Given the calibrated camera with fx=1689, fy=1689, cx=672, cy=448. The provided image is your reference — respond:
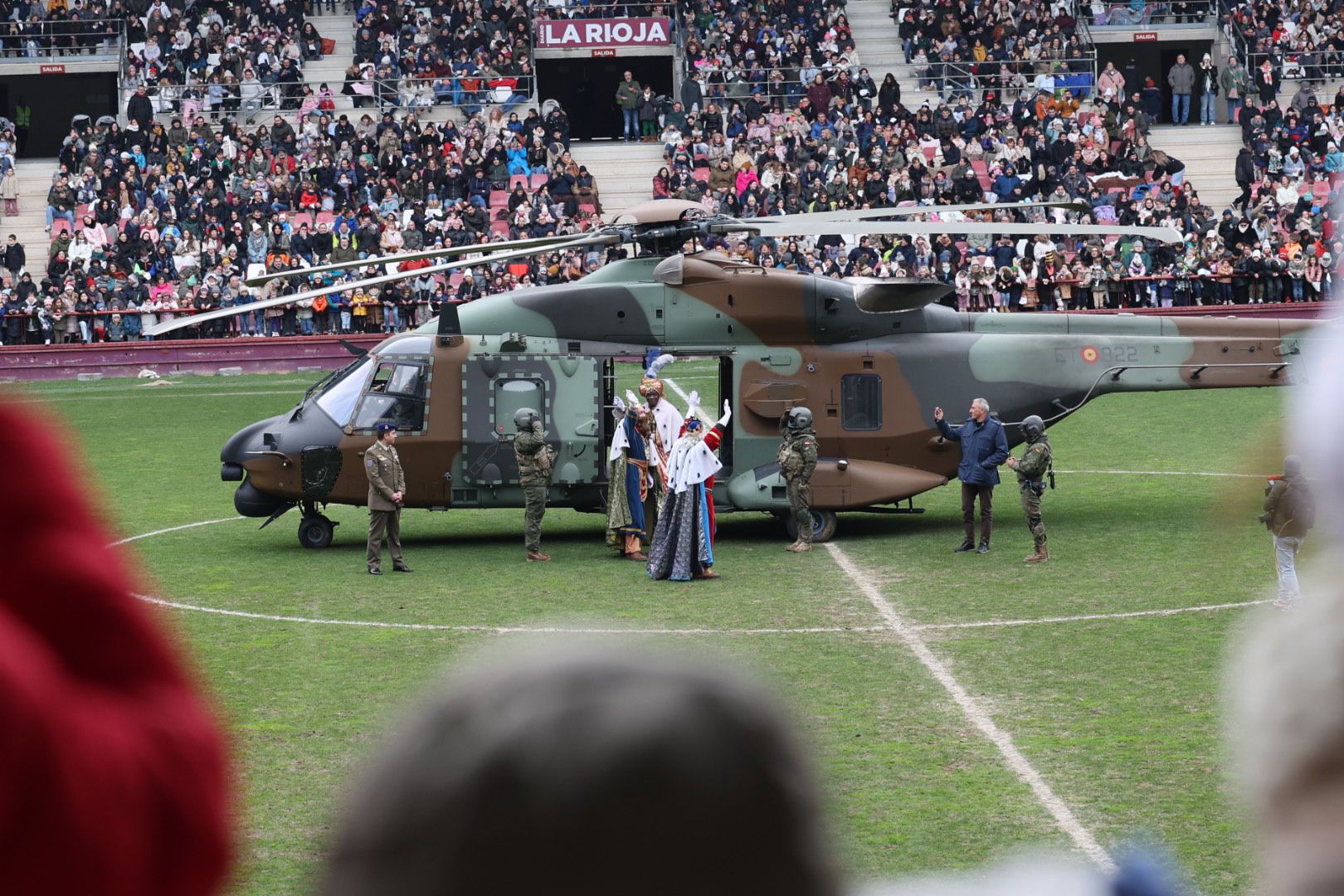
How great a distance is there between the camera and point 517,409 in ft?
56.9

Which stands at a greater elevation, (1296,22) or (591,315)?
(1296,22)

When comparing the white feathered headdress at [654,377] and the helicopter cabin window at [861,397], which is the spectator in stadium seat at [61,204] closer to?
the white feathered headdress at [654,377]

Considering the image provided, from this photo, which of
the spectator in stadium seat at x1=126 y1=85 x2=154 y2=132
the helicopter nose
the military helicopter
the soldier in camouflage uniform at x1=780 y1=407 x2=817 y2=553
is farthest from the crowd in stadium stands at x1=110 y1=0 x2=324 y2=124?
the soldier in camouflage uniform at x1=780 y1=407 x2=817 y2=553

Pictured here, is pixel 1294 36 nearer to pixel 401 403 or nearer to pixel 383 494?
pixel 401 403

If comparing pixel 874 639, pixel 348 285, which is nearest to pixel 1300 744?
pixel 874 639

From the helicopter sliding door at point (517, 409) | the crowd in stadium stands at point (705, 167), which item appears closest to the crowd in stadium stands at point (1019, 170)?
the crowd in stadium stands at point (705, 167)

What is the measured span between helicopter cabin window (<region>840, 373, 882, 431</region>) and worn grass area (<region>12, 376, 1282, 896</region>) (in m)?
1.33

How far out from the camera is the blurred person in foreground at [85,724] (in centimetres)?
126

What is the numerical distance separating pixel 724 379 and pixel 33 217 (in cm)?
2902

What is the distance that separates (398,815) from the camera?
116cm

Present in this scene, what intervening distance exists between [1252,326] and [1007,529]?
3383 mm

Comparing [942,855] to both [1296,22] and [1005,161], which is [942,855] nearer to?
[1005,161]

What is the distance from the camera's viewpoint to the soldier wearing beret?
1541cm

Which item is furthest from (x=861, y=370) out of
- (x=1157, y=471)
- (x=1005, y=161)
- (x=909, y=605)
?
(x=1005, y=161)
